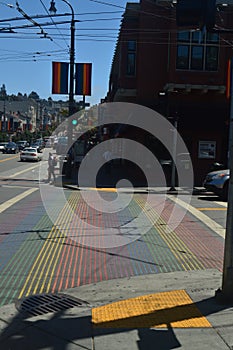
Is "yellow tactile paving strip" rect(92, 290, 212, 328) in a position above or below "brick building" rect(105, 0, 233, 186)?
below

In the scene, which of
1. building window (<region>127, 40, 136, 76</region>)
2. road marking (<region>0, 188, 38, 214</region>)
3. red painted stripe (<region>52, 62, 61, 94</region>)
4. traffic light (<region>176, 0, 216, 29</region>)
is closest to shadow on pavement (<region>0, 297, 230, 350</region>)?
traffic light (<region>176, 0, 216, 29</region>)

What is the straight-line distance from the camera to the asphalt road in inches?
294

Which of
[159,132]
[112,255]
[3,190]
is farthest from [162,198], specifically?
[112,255]

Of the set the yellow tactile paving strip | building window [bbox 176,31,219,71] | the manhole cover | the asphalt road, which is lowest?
the asphalt road

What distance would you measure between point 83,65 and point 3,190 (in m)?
8.57

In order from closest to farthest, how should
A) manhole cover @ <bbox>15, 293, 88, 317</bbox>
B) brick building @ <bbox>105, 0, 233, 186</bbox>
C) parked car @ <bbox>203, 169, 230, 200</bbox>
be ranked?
1. manhole cover @ <bbox>15, 293, 88, 317</bbox>
2. parked car @ <bbox>203, 169, 230, 200</bbox>
3. brick building @ <bbox>105, 0, 233, 186</bbox>

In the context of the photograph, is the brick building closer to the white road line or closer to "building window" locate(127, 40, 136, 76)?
"building window" locate(127, 40, 136, 76)

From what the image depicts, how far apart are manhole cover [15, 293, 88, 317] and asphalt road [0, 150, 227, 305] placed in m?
0.23

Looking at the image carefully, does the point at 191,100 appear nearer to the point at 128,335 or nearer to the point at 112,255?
the point at 112,255

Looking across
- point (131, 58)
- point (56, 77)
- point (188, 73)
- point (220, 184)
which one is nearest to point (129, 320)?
point (220, 184)

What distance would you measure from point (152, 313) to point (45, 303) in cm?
134

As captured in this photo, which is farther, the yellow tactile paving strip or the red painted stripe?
the red painted stripe

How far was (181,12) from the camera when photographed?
6070mm

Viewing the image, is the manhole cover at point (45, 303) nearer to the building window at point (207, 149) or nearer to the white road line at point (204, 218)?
the white road line at point (204, 218)
